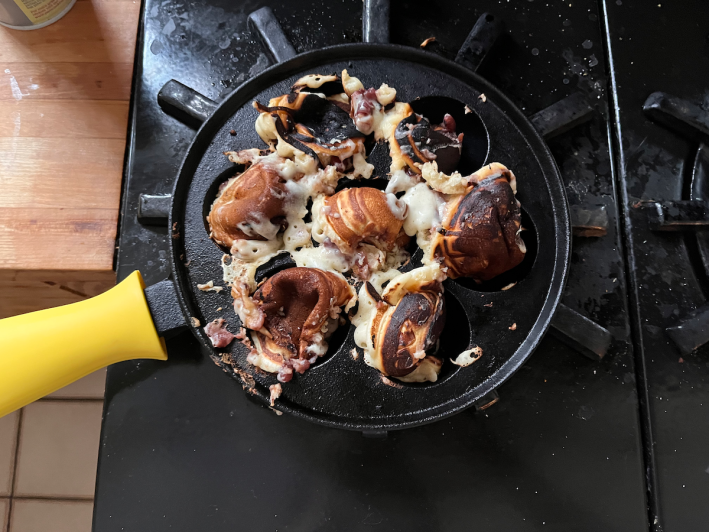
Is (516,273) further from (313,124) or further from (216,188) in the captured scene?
(216,188)

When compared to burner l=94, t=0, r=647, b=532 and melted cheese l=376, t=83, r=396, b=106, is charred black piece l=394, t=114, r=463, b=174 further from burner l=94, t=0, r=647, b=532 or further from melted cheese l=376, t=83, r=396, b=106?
burner l=94, t=0, r=647, b=532

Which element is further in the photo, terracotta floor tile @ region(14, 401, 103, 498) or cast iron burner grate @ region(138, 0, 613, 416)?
terracotta floor tile @ region(14, 401, 103, 498)

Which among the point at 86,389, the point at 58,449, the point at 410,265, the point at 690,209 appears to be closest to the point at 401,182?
the point at 410,265

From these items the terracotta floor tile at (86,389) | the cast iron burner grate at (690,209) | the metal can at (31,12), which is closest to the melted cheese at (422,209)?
the cast iron burner grate at (690,209)

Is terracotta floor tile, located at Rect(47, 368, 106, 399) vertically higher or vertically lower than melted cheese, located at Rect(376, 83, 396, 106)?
lower

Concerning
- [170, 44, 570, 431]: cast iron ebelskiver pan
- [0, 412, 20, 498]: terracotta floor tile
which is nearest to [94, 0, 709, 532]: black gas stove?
[170, 44, 570, 431]: cast iron ebelskiver pan
